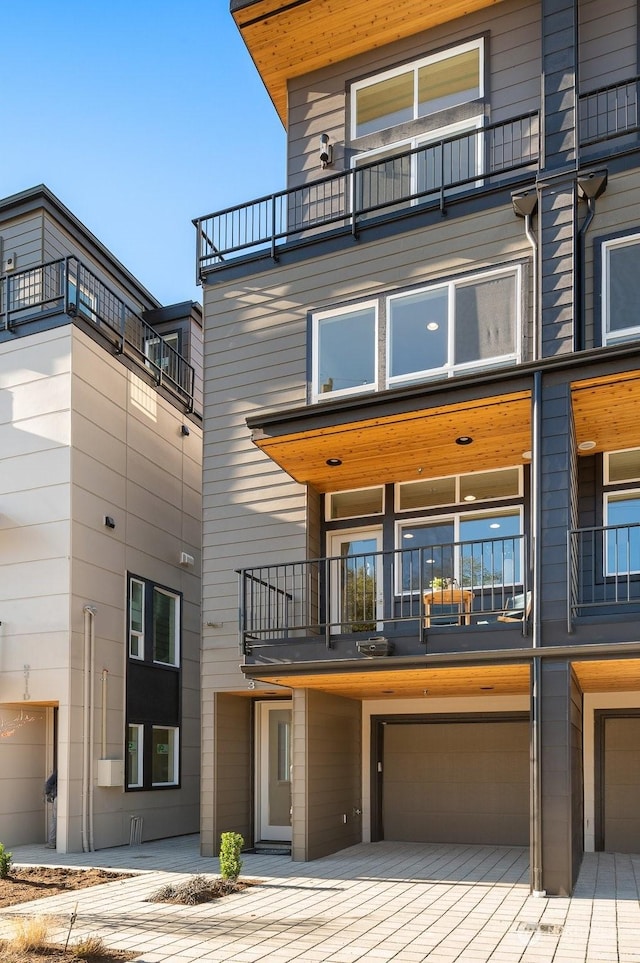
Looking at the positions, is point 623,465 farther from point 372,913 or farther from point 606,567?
point 372,913

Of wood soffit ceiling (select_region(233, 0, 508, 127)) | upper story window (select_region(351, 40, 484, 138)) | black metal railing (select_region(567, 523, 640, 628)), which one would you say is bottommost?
black metal railing (select_region(567, 523, 640, 628))

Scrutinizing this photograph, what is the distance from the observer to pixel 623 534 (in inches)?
417

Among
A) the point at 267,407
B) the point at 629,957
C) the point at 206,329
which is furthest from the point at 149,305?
the point at 629,957

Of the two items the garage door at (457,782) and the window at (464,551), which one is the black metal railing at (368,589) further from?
the garage door at (457,782)

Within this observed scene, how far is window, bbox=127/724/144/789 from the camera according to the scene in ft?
44.7

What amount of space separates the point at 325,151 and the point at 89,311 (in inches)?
174

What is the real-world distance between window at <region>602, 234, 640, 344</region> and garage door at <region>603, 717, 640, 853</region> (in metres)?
4.96

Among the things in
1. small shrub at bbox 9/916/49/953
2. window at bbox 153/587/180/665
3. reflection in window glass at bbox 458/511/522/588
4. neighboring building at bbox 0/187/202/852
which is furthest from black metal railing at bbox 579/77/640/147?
small shrub at bbox 9/916/49/953

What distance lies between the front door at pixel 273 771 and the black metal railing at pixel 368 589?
1567 millimetres

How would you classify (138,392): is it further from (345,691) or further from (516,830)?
(516,830)

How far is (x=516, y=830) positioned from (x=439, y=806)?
1081 mm

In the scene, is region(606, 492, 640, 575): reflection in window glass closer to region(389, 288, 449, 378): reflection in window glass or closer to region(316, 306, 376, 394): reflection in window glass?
region(389, 288, 449, 378): reflection in window glass

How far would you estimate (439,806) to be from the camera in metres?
12.6

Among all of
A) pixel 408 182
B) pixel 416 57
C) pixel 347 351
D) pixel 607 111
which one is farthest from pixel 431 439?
pixel 416 57
